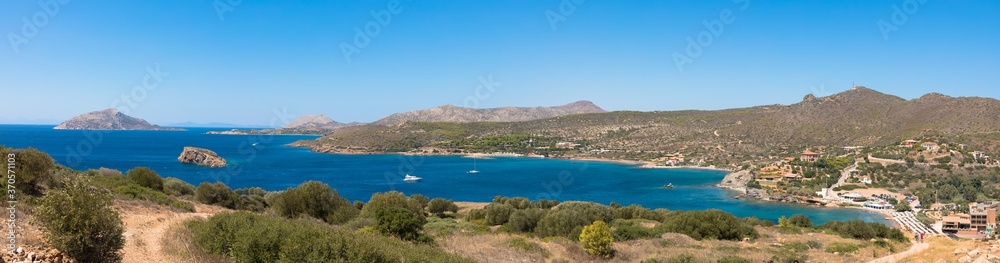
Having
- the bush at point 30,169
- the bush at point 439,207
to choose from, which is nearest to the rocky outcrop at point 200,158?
the bush at point 439,207

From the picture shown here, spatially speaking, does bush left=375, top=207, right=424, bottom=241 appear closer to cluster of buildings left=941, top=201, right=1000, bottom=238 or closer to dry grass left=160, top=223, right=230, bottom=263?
dry grass left=160, top=223, right=230, bottom=263

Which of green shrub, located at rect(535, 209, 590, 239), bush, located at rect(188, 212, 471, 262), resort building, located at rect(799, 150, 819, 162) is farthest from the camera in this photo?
resort building, located at rect(799, 150, 819, 162)

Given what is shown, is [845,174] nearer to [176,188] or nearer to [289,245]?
[176,188]

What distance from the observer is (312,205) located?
22812 millimetres

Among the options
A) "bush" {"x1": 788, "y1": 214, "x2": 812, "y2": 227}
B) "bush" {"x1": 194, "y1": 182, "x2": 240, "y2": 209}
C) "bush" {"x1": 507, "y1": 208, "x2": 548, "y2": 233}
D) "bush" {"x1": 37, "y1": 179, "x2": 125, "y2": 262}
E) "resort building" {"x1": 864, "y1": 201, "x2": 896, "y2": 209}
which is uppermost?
"bush" {"x1": 37, "y1": 179, "x2": 125, "y2": 262}

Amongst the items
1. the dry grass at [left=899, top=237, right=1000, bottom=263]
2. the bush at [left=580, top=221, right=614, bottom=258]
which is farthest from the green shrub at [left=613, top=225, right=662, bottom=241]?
the dry grass at [left=899, top=237, right=1000, bottom=263]

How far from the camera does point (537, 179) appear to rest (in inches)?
2739

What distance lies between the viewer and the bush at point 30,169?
1452cm

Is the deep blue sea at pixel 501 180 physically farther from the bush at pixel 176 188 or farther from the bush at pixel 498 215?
the bush at pixel 498 215

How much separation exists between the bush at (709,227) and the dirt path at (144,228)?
60.2 feet

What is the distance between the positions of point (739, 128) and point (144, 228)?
341ft

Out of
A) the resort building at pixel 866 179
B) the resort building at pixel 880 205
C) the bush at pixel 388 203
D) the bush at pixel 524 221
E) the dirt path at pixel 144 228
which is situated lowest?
the resort building at pixel 880 205

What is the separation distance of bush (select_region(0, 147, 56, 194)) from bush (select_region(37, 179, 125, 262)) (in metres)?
8.83

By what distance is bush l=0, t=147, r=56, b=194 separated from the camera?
1452cm
